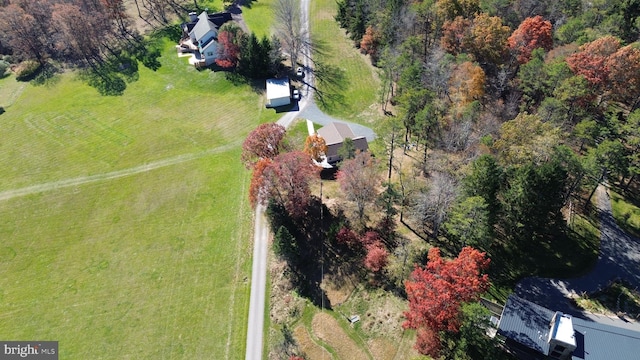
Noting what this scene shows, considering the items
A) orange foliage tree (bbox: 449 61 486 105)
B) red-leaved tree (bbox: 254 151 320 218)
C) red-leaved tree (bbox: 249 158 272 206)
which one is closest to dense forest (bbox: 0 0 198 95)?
red-leaved tree (bbox: 249 158 272 206)

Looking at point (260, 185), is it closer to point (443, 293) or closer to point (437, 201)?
point (437, 201)

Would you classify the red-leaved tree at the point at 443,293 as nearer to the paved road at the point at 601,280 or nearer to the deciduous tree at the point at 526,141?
the paved road at the point at 601,280

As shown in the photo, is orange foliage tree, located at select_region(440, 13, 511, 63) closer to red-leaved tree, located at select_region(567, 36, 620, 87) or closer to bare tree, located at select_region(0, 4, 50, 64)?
red-leaved tree, located at select_region(567, 36, 620, 87)

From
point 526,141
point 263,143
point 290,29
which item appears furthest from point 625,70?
point 290,29

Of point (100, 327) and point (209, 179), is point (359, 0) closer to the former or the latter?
point (209, 179)

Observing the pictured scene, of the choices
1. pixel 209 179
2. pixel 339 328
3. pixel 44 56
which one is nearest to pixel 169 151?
pixel 209 179

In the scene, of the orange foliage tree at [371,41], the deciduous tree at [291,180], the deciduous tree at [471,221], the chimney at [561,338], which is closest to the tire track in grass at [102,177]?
the deciduous tree at [291,180]
